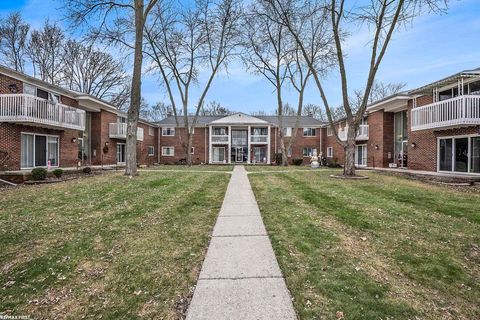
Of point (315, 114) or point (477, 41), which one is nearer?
point (477, 41)

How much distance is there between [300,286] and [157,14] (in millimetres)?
24013

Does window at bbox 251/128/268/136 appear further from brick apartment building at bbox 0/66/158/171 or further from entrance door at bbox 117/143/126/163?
brick apartment building at bbox 0/66/158/171

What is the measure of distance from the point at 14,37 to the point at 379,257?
3540 cm

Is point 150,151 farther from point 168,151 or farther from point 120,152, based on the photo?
point 120,152

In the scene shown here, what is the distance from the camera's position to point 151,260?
389 centimetres

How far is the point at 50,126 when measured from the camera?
1648 cm

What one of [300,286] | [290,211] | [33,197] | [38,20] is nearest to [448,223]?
[290,211]

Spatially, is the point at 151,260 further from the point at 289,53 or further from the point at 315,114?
the point at 315,114

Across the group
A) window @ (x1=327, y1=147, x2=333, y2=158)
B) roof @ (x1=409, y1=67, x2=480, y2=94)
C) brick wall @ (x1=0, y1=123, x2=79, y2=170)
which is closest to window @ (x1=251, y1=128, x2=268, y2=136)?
window @ (x1=327, y1=147, x2=333, y2=158)

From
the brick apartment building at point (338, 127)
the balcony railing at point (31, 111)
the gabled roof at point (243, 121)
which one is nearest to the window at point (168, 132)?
the gabled roof at point (243, 121)

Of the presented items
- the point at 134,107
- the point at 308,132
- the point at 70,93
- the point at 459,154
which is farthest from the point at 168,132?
the point at 459,154

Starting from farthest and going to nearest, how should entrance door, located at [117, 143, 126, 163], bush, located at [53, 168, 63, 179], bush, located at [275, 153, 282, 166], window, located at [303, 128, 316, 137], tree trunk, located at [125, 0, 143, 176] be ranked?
1. window, located at [303, 128, 316, 137]
2. bush, located at [275, 153, 282, 166]
3. entrance door, located at [117, 143, 126, 163]
4. bush, located at [53, 168, 63, 179]
5. tree trunk, located at [125, 0, 143, 176]

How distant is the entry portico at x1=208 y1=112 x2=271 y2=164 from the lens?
116 ft

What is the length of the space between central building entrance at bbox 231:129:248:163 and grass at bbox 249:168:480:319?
98.8 feet
